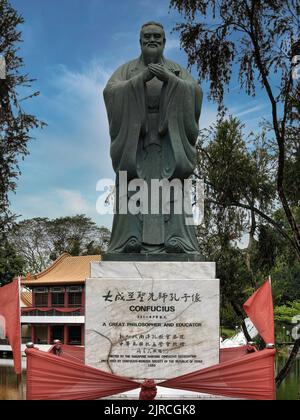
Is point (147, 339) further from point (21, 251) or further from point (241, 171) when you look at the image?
point (21, 251)

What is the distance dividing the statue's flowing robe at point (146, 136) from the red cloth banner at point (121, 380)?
4.91ft

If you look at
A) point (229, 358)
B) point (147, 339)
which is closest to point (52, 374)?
point (147, 339)

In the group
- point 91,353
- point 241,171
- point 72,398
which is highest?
point 241,171

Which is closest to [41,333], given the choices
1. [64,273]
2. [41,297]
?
[41,297]

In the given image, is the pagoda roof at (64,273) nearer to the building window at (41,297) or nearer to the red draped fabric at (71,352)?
the building window at (41,297)

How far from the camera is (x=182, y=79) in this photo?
25.9 feet

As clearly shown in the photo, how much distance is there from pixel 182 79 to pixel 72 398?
13.1 ft

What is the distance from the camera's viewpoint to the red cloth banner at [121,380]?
21.4 feet

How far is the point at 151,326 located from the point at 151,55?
11.0ft

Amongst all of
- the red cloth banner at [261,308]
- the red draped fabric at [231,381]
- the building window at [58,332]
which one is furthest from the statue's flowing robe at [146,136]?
the building window at [58,332]

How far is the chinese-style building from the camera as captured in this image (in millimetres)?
33678

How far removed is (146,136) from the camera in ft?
25.8

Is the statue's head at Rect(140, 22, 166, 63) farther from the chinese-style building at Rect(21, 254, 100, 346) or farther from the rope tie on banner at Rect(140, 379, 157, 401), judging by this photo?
the chinese-style building at Rect(21, 254, 100, 346)

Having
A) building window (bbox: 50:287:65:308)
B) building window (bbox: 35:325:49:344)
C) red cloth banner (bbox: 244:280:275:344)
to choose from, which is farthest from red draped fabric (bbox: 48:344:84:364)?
building window (bbox: 35:325:49:344)
